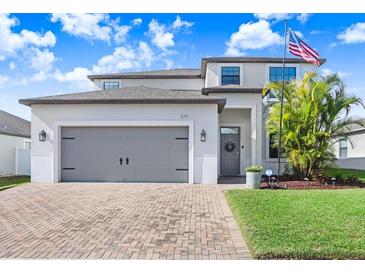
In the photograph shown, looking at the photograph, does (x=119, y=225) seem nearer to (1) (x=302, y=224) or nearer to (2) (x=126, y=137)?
(1) (x=302, y=224)

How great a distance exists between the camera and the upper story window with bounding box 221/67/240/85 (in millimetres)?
19594

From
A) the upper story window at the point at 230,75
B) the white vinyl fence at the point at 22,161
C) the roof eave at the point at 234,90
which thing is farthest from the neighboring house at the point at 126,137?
the white vinyl fence at the point at 22,161

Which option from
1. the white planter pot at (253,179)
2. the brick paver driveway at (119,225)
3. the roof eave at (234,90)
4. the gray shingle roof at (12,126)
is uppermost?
the roof eave at (234,90)

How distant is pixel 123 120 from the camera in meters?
14.5

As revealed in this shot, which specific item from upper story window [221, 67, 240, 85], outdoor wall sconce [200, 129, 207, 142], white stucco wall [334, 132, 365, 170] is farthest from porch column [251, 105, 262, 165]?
white stucco wall [334, 132, 365, 170]

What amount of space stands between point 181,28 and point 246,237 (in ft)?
27.3

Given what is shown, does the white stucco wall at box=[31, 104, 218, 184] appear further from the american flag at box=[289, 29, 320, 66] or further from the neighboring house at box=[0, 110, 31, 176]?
the neighboring house at box=[0, 110, 31, 176]

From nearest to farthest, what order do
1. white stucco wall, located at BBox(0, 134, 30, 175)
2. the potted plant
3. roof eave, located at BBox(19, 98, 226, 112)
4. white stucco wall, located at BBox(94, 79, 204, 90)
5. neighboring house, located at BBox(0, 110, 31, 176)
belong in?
the potted plant
roof eave, located at BBox(19, 98, 226, 112)
white stucco wall, located at BBox(0, 134, 30, 175)
neighboring house, located at BBox(0, 110, 31, 176)
white stucco wall, located at BBox(94, 79, 204, 90)

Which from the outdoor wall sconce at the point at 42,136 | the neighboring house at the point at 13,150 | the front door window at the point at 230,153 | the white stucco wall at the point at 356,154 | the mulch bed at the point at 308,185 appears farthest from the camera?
the white stucco wall at the point at 356,154

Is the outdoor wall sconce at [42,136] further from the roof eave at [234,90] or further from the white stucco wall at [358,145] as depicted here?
the white stucco wall at [358,145]

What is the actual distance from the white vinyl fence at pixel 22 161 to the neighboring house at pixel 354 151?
773 inches

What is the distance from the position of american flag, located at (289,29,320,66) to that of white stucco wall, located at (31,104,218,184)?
3.88 m

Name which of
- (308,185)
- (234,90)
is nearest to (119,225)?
(308,185)

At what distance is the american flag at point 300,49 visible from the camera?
1313cm
